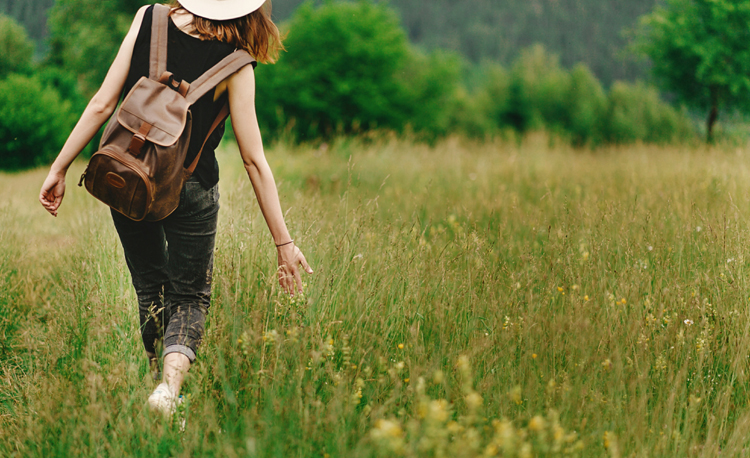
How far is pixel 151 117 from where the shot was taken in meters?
1.77

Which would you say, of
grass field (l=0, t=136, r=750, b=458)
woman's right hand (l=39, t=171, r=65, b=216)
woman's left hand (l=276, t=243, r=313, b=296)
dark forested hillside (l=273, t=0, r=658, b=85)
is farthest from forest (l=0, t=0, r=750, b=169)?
grass field (l=0, t=136, r=750, b=458)

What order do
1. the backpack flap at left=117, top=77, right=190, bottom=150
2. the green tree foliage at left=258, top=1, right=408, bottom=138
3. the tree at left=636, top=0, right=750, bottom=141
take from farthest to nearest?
the green tree foliage at left=258, top=1, right=408, bottom=138
the tree at left=636, top=0, right=750, bottom=141
the backpack flap at left=117, top=77, right=190, bottom=150

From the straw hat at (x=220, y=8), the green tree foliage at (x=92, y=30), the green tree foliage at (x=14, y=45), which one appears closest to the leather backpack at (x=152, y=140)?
the straw hat at (x=220, y=8)

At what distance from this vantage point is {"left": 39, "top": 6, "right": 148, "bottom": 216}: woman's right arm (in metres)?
1.86

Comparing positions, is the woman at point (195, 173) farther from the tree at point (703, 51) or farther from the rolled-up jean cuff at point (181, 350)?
the tree at point (703, 51)

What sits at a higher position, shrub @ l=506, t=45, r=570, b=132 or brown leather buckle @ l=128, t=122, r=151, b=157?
brown leather buckle @ l=128, t=122, r=151, b=157

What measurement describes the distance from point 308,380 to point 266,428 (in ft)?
1.42

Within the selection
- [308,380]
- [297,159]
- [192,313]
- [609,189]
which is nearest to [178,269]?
[192,313]

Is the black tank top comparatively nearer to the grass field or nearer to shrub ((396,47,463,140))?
the grass field

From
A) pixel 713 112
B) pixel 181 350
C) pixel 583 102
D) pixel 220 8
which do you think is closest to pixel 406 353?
pixel 181 350

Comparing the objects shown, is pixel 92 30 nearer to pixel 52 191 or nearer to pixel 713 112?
pixel 52 191

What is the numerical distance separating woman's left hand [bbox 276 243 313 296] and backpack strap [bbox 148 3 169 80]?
31.6 inches

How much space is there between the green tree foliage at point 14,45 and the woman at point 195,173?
98.9 feet

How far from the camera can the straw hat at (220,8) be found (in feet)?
6.02
